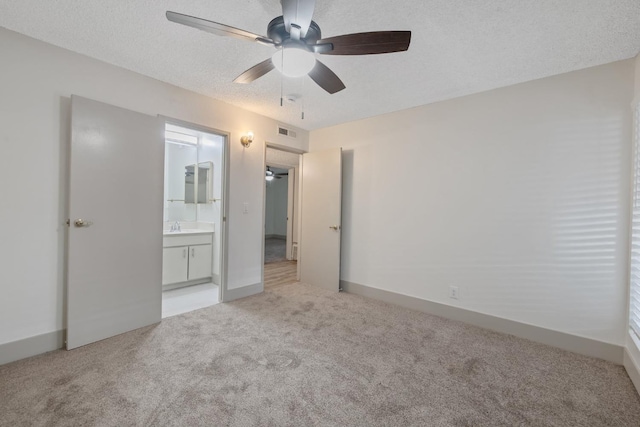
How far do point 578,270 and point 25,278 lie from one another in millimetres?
4522

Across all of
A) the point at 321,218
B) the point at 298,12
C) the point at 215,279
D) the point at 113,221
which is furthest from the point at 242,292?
the point at 298,12

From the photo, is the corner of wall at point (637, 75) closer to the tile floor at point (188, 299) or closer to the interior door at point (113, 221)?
the interior door at point (113, 221)

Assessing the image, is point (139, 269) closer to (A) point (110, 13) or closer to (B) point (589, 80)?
(A) point (110, 13)

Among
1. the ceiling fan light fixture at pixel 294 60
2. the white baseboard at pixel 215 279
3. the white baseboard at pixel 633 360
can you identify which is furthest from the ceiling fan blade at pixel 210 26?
the white baseboard at pixel 215 279

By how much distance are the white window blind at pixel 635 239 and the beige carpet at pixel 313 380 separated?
18.6 inches

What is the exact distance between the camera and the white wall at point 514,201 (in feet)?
7.34

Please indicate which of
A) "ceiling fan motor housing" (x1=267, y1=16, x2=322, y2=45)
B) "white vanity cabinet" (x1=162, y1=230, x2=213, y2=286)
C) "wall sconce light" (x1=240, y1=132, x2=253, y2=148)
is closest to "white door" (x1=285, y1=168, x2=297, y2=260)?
"white vanity cabinet" (x1=162, y1=230, x2=213, y2=286)

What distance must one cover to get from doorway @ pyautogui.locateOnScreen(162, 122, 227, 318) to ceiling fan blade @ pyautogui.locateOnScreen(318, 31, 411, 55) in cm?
213

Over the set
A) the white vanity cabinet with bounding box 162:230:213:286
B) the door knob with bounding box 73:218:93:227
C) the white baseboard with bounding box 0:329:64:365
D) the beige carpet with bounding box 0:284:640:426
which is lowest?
the beige carpet with bounding box 0:284:640:426

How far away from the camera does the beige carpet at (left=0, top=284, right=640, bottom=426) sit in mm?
1546

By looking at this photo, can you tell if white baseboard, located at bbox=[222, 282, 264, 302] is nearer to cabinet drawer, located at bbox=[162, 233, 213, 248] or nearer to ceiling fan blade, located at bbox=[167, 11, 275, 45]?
cabinet drawer, located at bbox=[162, 233, 213, 248]

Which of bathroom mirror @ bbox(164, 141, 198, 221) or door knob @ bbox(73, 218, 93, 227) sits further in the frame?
bathroom mirror @ bbox(164, 141, 198, 221)

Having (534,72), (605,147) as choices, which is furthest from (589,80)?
(605,147)

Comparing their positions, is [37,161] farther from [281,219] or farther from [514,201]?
[281,219]
